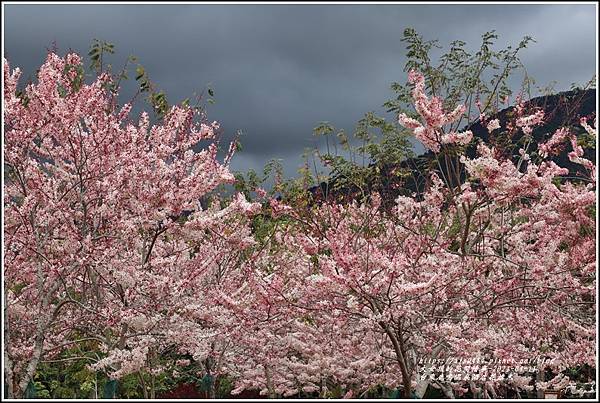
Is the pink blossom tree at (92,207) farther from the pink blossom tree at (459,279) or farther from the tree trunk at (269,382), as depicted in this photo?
the tree trunk at (269,382)

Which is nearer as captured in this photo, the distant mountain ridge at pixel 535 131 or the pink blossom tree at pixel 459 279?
the pink blossom tree at pixel 459 279

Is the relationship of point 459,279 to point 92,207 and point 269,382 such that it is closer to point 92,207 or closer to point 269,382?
point 92,207

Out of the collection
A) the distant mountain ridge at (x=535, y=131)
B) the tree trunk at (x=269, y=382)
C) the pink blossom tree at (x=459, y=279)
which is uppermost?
the distant mountain ridge at (x=535, y=131)

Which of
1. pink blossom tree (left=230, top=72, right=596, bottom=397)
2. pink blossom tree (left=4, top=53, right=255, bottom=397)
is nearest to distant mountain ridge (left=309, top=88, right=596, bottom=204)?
pink blossom tree (left=230, top=72, right=596, bottom=397)

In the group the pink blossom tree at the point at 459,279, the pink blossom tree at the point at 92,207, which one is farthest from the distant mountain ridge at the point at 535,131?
the pink blossom tree at the point at 92,207

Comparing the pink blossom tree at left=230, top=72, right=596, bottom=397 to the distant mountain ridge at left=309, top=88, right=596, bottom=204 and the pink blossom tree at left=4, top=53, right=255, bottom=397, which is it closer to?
the distant mountain ridge at left=309, top=88, right=596, bottom=204

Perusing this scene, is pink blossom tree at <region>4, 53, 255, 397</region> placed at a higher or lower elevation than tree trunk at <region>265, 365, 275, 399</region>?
higher

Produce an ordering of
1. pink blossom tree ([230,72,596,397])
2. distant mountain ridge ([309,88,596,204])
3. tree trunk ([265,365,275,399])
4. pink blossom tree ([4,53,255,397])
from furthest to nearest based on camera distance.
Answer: tree trunk ([265,365,275,399]) → distant mountain ridge ([309,88,596,204]) → pink blossom tree ([4,53,255,397]) → pink blossom tree ([230,72,596,397])

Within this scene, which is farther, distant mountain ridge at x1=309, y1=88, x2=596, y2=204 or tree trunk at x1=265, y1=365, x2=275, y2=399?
tree trunk at x1=265, y1=365, x2=275, y2=399

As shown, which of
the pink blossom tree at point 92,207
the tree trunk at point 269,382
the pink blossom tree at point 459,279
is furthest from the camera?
the tree trunk at point 269,382

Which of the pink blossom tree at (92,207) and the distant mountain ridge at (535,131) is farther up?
the distant mountain ridge at (535,131)

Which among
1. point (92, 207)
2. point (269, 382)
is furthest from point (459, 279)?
point (269, 382)

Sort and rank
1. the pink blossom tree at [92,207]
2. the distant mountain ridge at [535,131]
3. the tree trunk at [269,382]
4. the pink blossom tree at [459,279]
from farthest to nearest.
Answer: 1. the tree trunk at [269,382]
2. the distant mountain ridge at [535,131]
3. the pink blossom tree at [92,207]
4. the pink blossom tree at [459,279]

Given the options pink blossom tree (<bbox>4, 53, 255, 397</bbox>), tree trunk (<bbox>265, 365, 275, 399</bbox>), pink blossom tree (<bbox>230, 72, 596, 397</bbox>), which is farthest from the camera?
tree trunk (<bbox>265, 365, 275, 399</bbox>)
